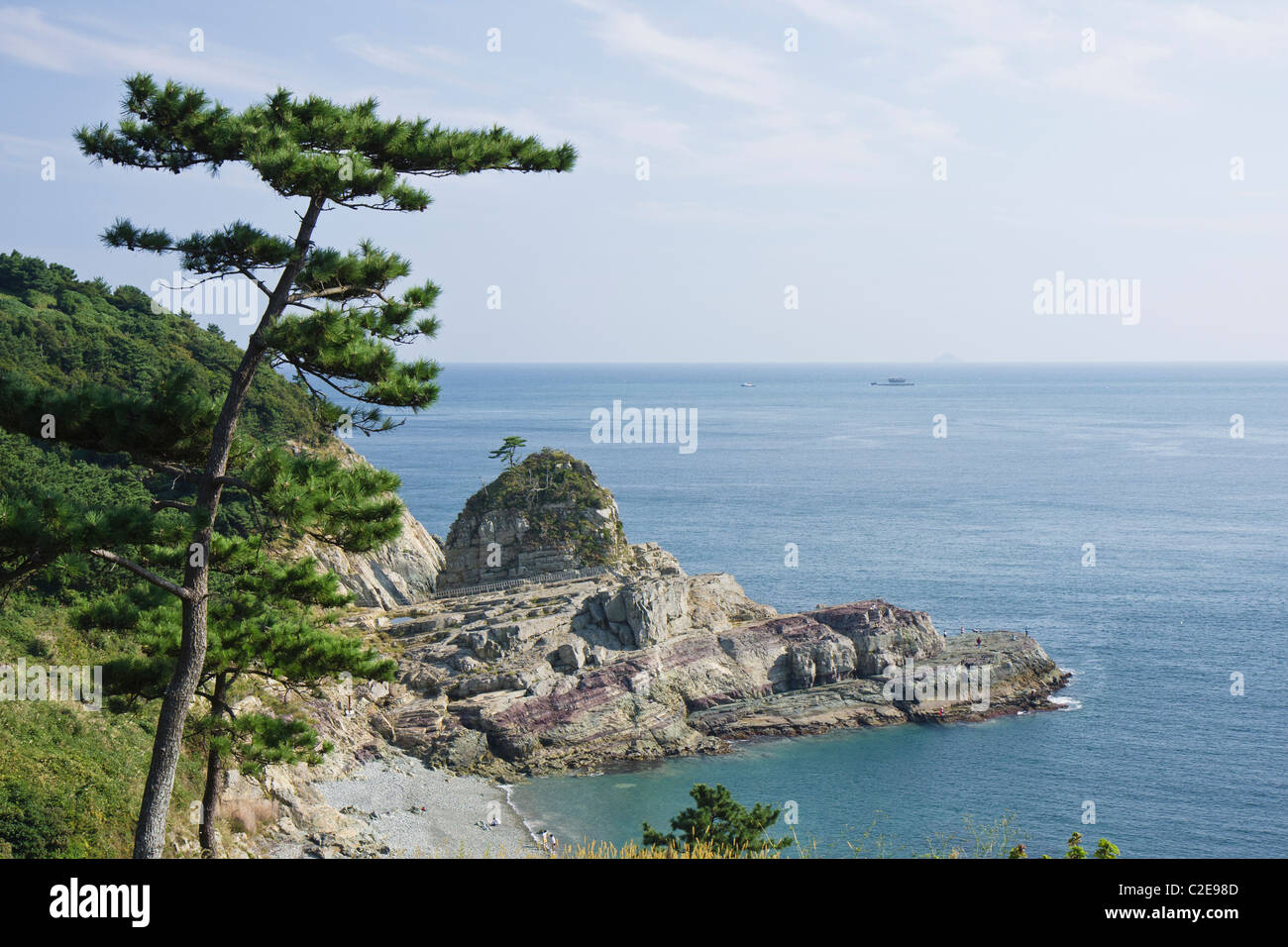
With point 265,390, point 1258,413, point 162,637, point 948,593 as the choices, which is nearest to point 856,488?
point 948,593

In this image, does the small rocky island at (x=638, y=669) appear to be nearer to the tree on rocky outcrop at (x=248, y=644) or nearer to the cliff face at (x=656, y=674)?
the cliff face at (x=656, y=674)

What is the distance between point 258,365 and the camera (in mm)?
11875

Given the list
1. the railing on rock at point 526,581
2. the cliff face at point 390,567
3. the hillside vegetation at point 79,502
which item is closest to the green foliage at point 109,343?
the hillside vegetation at point 79,502

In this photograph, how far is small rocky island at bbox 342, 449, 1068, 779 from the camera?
39719 mm

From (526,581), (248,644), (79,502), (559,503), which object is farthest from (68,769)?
(559,503)

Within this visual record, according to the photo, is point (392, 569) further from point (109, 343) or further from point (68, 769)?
point (68, 769)

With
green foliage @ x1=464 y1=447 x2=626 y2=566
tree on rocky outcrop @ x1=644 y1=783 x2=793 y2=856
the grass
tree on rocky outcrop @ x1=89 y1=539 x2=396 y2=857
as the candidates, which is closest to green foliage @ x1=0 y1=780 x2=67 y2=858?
the grass

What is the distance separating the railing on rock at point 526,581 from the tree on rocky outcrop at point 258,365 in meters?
41.4

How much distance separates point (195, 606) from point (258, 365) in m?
3.06

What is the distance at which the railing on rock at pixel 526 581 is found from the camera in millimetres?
53938
